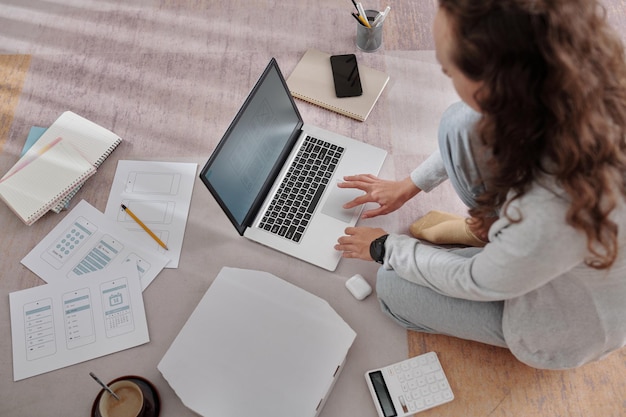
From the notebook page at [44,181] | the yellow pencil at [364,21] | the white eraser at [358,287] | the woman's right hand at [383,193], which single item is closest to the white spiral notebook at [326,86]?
the yellow pencil at [364,21]

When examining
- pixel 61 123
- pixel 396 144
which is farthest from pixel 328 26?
pixel 61 123

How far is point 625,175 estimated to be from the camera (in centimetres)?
83

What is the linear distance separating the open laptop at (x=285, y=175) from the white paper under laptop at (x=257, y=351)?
0.13 m

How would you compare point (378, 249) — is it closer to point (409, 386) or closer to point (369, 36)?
point (409, 386)

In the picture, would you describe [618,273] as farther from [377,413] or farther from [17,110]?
[17,110]

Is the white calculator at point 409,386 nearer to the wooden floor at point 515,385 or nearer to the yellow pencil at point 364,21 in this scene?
the wooden floor at point 515,385

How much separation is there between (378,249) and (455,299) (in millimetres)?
193

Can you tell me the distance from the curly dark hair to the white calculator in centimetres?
46

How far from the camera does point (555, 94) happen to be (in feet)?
2.37

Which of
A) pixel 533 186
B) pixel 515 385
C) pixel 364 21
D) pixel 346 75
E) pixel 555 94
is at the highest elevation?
pixel 555 94

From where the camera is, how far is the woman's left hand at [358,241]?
121cm

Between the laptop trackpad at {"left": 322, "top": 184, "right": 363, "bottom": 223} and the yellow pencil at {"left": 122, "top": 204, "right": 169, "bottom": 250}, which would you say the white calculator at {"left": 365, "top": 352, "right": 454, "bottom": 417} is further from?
the yellow pencil at {"left": 122, "top": 204, "right": 169, "bottom": 250}

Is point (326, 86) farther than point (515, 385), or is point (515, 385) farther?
point (326, 86)

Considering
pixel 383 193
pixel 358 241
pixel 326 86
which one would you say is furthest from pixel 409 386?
pixel 326 86
